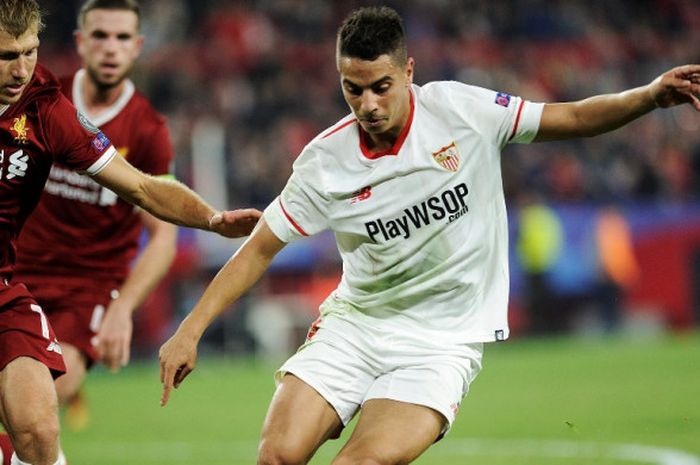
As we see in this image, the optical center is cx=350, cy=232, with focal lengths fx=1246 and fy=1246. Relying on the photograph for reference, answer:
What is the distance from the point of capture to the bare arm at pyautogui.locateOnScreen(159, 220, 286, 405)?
5.32 m

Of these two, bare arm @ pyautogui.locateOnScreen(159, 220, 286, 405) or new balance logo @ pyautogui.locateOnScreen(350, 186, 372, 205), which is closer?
bare arm @ pyautogui.locateOnScreen(159, 220, 286, 405)

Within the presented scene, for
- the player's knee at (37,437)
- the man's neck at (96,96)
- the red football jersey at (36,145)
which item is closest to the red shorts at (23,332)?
the red football jersey at (36,145)

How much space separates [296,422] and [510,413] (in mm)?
5836

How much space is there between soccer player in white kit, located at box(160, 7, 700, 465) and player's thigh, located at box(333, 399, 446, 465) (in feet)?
0.05

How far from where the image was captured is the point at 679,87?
213 inches

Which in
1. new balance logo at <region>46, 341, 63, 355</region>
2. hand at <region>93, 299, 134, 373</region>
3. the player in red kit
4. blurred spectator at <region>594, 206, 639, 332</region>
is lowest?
blurred spectator at <region>594, 206, 639, 332</region>

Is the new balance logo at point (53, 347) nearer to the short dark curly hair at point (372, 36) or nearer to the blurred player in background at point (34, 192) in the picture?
the blurred player in background at point (34, 192)

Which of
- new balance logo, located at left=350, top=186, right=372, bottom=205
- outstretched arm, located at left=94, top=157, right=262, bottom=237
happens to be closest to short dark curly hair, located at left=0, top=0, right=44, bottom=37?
outstretched arm, located at left=94, top=157, right=262, bottom=237

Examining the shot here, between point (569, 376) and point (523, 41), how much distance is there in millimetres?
11609

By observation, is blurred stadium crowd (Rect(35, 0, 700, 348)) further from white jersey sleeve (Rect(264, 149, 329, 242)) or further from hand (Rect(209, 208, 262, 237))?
white jersey sleeve (Rect(264, 149, 329, 242))

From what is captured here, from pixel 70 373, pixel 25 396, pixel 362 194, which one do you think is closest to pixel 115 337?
pixel 70 373

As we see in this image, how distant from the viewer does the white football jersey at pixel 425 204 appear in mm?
5594

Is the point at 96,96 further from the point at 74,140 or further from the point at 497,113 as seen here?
the point at 497,113

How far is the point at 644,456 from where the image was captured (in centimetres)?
823
